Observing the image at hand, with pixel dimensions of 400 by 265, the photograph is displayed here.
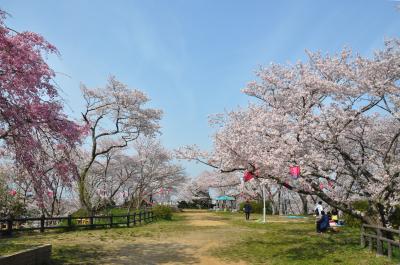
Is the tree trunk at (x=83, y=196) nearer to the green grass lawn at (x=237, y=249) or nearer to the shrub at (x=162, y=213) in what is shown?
the green grass lawn at (x=237, y=249)

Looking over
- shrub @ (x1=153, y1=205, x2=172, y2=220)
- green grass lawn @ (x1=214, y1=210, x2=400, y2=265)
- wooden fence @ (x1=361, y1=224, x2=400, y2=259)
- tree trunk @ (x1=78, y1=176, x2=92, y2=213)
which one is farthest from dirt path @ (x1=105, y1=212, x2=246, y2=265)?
shrub @ (x1=153, y1=205, x2=172, y2=220)

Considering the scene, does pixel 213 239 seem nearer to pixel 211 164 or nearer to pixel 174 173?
pixel 211 164

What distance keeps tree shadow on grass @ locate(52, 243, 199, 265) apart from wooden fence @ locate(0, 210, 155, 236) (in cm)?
522

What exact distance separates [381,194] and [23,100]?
11025 mm

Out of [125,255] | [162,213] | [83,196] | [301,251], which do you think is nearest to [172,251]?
[125,255]

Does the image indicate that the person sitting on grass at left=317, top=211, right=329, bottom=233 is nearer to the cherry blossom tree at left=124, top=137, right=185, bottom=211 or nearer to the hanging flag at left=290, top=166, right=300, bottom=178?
the hanging flag at left=290, top=166, right=300, bottom=178

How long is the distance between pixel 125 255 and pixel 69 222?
9.03 metres

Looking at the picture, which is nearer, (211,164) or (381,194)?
(381,194)

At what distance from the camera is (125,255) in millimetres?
12062

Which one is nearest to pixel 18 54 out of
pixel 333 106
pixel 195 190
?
pixel 333 106

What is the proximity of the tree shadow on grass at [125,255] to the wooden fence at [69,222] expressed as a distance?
5216 mm

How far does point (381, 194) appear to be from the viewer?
12.4m

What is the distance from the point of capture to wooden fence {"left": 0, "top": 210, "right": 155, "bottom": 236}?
1770 cm

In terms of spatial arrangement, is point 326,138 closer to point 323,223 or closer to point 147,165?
point 323,223
